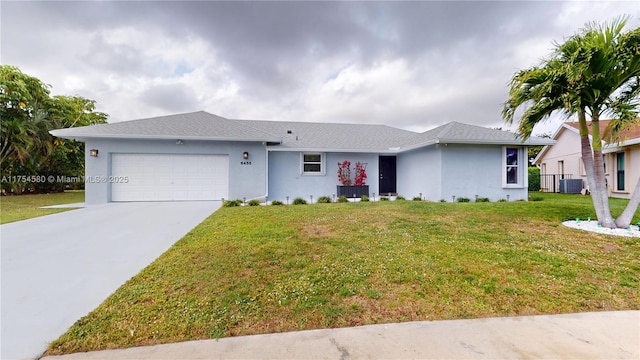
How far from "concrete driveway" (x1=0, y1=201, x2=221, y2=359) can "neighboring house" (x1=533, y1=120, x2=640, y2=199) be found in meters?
14.9

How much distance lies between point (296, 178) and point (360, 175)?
3.31 meters

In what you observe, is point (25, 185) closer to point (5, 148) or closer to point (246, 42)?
point (5, 148)

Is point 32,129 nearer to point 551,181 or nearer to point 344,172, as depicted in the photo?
point 344,172

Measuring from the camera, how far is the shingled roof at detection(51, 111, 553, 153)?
1102 cm

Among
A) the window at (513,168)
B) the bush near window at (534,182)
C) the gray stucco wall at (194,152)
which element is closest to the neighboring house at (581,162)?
the bush near window at (534,182)

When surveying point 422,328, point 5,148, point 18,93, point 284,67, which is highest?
point 284,67

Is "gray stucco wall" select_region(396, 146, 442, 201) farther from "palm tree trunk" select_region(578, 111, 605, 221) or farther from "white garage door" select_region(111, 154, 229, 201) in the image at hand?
"white garage door" select_region(111, 154, 229, 201)

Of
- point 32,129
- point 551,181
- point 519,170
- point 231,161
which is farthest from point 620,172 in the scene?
point 32,129

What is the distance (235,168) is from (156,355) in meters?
10.3

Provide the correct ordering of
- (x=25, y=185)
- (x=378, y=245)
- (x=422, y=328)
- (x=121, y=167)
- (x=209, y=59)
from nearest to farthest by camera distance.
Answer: (x=422, y=328), (x=378, y=245), (x=121, y=167), (x=209, y=59), (x=25, y=185)

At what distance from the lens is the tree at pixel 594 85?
5.61 m

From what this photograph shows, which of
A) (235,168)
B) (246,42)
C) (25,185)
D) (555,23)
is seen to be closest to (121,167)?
(235,168)

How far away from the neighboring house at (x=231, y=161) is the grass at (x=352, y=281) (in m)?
5.91

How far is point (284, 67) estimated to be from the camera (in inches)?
539
